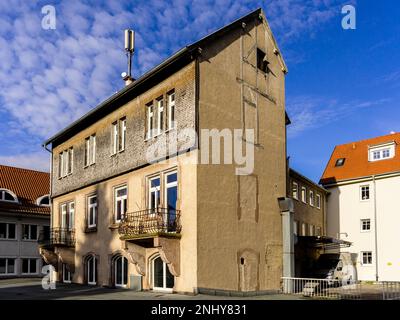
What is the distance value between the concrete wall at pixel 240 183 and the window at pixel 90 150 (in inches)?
354

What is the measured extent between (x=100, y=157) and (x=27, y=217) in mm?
15538

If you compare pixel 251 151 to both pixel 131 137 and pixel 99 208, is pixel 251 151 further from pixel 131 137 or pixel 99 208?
pixel 99 208

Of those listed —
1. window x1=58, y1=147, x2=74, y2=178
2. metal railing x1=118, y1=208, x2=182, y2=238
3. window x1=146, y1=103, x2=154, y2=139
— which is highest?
window x1=146, y1=103, x2=154, y2=139

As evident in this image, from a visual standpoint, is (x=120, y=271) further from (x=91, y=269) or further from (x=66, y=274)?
(x=66, y=274)

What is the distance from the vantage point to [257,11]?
2230cm

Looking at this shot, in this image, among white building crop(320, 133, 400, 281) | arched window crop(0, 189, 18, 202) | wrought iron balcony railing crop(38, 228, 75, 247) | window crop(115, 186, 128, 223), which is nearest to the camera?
window crop(115, 186, 128, 223)

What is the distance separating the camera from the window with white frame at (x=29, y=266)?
119 feet

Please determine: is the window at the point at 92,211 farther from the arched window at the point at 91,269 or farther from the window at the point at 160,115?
the window at the point at 160,115

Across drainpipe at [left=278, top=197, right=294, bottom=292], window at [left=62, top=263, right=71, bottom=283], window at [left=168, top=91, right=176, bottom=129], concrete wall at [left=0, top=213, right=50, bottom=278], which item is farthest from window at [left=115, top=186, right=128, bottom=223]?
concrete wall at [left=0, top=213, right=50, bottom=278]

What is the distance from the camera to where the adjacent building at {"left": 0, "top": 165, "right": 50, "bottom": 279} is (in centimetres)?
3538

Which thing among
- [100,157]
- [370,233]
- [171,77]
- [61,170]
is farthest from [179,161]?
[370,233]

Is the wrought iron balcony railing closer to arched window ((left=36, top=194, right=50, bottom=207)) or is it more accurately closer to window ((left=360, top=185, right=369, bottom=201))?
arched window ((left=36, top=194, right=50, bottom=207))

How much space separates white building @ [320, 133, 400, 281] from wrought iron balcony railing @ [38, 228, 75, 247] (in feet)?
68.4
